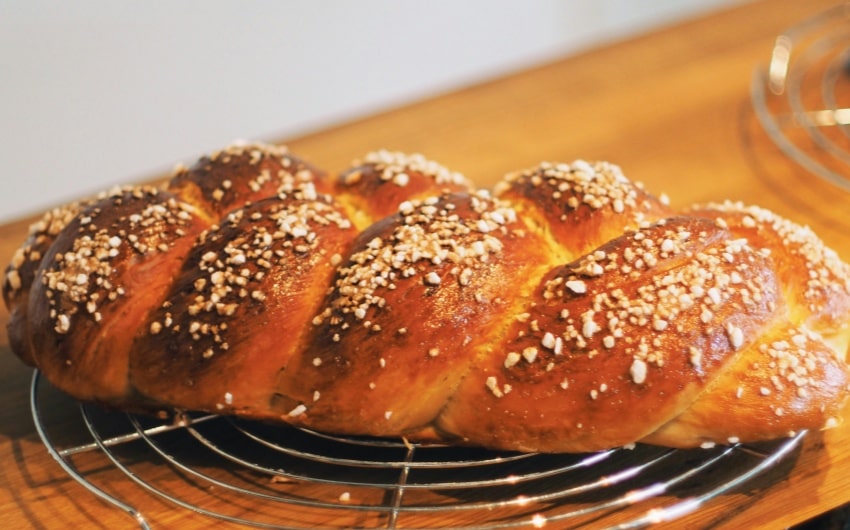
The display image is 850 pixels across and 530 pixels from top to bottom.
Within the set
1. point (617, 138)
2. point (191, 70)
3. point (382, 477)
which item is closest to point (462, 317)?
point (382, 477)

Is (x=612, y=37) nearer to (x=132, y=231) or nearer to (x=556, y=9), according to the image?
(x=556, y=9)

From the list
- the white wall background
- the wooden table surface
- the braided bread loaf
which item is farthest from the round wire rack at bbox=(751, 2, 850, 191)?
the braided bread loaf

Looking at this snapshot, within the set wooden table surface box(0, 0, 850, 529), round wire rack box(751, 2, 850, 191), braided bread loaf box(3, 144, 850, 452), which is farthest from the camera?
round wire rack box(751, 2, 850, 191)

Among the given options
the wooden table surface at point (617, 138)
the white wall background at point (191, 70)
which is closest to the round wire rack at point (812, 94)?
the wooden table surface at point (617, 138)

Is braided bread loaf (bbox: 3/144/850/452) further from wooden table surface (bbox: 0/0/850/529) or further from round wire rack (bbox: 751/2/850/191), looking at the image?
round wire rack (bbox: 751/2/850/191)

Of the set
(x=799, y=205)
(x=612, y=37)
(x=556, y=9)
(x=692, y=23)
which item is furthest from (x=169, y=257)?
(x=556, y=9)

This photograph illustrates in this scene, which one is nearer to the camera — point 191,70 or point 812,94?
point 812,94

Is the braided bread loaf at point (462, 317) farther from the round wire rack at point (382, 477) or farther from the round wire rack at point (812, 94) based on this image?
the round wire rack at point (812, 94)

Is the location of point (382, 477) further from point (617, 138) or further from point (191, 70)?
point (191, 70)
